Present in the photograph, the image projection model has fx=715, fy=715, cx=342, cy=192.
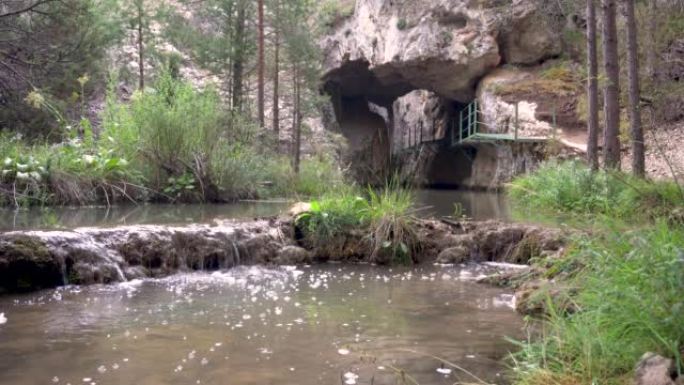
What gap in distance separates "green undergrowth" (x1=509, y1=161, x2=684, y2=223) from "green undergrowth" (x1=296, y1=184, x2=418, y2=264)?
236cm

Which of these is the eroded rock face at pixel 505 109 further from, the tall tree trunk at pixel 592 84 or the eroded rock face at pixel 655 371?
the eroded rock face at pixel 655 371

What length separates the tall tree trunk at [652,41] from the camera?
20688 millimetres

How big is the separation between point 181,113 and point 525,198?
7.53 meters

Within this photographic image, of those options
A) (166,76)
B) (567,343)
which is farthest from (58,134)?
(567,343)

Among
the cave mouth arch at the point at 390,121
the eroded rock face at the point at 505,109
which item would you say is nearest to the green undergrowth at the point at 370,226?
the eroded rock face at the point at 505,109

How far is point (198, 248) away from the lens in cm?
982

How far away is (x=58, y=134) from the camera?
19.1 m

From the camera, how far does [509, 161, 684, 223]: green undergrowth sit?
29.8 ft

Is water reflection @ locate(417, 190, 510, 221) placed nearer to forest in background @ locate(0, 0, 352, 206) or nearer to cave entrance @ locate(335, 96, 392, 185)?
forest in background @ locate(0, 0, 352, 206)


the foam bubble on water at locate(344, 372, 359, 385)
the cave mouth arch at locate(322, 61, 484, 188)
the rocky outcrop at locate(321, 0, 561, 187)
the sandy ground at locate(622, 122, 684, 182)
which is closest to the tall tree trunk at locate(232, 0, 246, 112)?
the rocky outcrop at locate(321, 0, 561, 187)

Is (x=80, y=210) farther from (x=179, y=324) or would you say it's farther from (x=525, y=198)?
(x=525, y=198)

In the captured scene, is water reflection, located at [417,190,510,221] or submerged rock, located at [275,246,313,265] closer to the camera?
submerged rock, located at [275,246,313,265]

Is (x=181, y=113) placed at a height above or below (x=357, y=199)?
above

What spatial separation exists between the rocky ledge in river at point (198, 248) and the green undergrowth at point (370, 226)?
116mm
